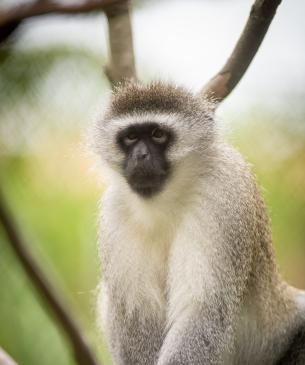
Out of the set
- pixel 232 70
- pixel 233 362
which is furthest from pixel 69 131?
pixel 233 362

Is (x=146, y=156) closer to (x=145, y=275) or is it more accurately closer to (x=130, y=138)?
(x=130, y=138)

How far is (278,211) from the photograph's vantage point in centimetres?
403

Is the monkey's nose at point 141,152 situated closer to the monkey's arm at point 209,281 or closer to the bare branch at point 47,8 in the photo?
the monkey's arm at point 209,281

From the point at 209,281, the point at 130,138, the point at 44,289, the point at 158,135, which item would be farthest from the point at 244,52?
the point at 44,289

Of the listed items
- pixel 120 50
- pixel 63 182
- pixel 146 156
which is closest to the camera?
pixel 146 156

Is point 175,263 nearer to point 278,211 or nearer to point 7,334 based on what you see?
point 278,211

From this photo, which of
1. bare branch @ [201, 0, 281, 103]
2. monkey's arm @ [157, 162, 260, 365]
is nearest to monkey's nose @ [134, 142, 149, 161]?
monkey's arm @ [157, 162, 260, 365]

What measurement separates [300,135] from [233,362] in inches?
50.0

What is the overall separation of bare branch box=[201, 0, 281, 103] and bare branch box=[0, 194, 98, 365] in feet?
7.82

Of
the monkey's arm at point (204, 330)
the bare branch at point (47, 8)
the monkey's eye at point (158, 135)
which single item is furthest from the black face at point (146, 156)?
the bare branch at point (47, 8)

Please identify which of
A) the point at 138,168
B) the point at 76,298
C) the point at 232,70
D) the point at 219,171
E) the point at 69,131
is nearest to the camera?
the point at 138,168

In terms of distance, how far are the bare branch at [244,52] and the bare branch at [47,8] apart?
2.74 metres

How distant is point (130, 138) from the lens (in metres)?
3.27

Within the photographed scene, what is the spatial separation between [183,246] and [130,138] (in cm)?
64
